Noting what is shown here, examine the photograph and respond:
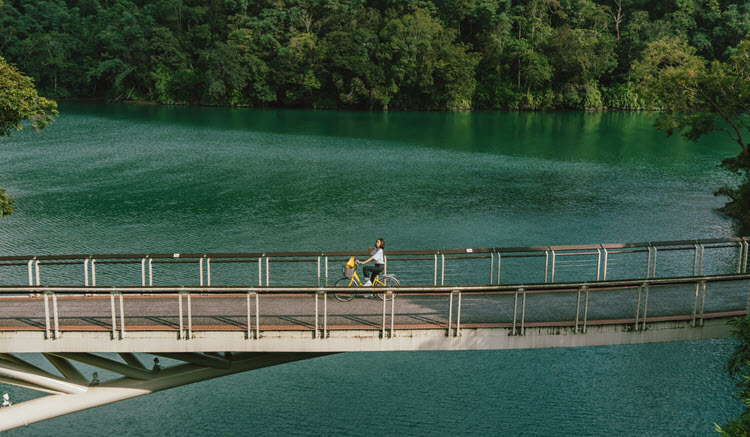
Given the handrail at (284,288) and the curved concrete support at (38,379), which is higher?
the handrail at (284,288)

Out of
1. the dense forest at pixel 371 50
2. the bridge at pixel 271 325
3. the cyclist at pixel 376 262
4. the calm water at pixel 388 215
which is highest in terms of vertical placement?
the dense forest at pixel 371 50

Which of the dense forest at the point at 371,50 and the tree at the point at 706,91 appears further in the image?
the dense forest at the point at 371,50

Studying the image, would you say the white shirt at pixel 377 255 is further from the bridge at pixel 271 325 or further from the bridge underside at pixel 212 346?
the bridge underside at pixel 212 346

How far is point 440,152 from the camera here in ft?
166

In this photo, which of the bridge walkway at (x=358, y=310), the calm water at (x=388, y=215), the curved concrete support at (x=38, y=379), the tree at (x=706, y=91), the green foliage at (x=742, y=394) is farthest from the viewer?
the tree at (x=706, y=91)

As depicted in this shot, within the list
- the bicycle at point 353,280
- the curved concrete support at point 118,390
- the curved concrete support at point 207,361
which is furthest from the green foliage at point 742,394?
the curved concrete support at point 207,361

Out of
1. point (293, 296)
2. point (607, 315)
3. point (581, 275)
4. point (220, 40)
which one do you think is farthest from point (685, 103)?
point (220, 40)

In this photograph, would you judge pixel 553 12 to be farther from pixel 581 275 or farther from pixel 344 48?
pixel 581 275

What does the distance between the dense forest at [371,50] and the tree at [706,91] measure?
45.6m

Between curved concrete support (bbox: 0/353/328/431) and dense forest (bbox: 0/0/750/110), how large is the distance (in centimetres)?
6648

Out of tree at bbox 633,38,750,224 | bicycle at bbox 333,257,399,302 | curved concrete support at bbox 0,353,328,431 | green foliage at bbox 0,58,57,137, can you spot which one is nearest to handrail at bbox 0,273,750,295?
curved concrete support at bbox 0,353,328,431

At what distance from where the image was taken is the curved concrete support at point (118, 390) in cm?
1136

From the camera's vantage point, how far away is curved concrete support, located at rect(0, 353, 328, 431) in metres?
11.4

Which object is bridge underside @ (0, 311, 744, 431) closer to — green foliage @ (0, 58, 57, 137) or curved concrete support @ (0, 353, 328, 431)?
curved concrete support @ (0, 353, 328, 431)
